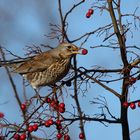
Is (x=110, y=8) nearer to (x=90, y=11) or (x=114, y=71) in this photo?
(x=114, y=71)

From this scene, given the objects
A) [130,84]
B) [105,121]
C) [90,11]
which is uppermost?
[90,11]

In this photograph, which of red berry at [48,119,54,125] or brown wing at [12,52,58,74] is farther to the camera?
brown wing at [12,52,58,74]

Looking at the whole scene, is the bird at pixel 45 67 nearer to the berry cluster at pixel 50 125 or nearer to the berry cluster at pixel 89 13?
the berry cluster at pixel 89 13

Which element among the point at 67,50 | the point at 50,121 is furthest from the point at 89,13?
the point at 50,121

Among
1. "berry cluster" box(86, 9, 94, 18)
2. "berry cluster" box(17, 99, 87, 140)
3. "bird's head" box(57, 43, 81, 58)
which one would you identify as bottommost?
"berry cluster" box(17, 99, 87, 140)

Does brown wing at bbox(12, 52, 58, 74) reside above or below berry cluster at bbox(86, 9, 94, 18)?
above

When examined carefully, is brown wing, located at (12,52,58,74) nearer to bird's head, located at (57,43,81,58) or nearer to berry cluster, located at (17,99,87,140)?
bird's head, located at (57,43,81,58)

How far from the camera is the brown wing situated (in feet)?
12.6

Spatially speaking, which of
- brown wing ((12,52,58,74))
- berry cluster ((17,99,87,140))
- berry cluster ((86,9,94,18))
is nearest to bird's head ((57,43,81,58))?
brown wing ((12,52,58,74))

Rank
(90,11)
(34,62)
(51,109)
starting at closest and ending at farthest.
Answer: (51,109)
(90,11)
(34,62)

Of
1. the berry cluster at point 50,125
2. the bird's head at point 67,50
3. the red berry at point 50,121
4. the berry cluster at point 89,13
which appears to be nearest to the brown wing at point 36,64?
the bird's head at point 67,50

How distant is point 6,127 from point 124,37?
86 cm

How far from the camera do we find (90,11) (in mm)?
3047

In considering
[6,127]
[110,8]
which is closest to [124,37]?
[110,8]
